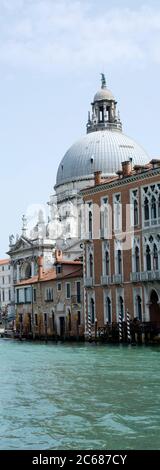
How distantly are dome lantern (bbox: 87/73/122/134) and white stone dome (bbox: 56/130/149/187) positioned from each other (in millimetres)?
1433

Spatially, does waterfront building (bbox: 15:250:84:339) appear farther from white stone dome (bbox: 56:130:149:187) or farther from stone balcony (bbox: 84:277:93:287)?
white stone dome (bbox: 56:130:149:187)

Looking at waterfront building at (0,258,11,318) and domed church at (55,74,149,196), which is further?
waterfront building at (0,258,11,318)

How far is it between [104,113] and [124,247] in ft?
127

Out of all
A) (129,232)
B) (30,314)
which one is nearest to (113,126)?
(30,314)

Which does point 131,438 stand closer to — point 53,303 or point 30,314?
point 53,303

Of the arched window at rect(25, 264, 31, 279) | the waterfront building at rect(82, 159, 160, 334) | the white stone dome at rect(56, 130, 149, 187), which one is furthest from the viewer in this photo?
the arched window at rect(25, 264, 31, 279)

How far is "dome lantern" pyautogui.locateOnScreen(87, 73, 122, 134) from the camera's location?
233 ft

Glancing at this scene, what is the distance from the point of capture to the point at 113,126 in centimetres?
7219

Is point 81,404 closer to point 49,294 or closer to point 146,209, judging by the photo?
point 146,209

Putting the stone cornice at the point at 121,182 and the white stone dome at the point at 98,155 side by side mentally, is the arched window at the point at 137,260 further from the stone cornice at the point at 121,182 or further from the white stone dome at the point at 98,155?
the white stone dome at the point at 98,155

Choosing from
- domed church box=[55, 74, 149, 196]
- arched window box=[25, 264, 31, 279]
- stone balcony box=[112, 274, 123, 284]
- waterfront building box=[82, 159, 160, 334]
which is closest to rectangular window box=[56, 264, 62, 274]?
waterfront building box=[82, 159, 160, 334]

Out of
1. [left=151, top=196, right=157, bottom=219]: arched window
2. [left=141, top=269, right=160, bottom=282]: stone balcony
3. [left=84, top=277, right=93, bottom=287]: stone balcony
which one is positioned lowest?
[left=141, top=269, right=160, bottom=282]: stone balcony

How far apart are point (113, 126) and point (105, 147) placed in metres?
5.12
